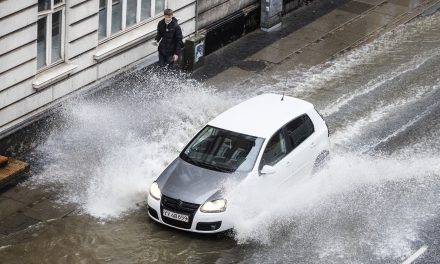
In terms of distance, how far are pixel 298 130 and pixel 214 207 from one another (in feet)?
8.58

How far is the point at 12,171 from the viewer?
753 inches

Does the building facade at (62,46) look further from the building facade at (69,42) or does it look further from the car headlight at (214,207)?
the car headlight at (214,207)

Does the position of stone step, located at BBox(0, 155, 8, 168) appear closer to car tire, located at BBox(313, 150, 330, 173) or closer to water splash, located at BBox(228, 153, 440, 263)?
water splash, located at BBox(228, 153, 440, 263)

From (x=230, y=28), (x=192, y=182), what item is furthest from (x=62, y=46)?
(x=230, y=28)

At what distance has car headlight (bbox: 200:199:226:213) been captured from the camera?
17.3m

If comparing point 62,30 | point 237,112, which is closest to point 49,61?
point 62,30

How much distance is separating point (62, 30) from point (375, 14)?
35.9 feet

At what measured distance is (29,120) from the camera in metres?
20.7

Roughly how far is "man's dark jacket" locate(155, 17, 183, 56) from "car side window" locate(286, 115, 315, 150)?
4895mm

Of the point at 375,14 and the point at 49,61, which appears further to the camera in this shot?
the point at 375,14

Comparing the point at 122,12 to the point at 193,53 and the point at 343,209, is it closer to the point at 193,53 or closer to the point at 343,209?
the point at 193,53

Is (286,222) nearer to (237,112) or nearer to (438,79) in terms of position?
(237,112)

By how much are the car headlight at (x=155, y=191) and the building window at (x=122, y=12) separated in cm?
571

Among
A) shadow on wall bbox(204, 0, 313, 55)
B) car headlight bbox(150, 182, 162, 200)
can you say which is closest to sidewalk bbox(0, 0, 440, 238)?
shadow on wall bbox(204, 0, 313, 55)
